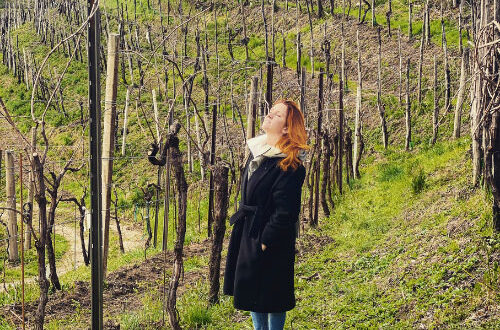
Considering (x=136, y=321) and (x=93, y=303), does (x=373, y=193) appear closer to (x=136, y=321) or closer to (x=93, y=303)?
(x=136, y=321)

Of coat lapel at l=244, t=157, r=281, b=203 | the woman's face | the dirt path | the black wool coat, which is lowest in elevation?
the dirt path

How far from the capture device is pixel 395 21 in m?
28.5

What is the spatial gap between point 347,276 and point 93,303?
3656mm

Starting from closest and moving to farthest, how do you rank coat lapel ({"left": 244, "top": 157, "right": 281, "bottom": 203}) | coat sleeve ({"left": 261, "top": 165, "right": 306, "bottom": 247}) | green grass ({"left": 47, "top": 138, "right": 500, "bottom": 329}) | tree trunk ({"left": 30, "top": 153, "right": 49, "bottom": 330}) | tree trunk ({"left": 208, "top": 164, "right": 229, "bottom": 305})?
coat sleeve ({"left": 261, "top": 165, "right": 306, "bottom": 247}), coat lapel ({"left": 244, "top": 157, "right": 281, "bottom": 203}), tree trunk ({"left": 30, "top": 153, "right": 49, "bottom": 330}), green grass ({"left": 47, "top": 138, "right": 500, "bottom": 329}), tree trunk ({"left": 208, "top": 164, "right": 229, "bottom": 305})

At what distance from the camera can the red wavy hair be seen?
136 inches

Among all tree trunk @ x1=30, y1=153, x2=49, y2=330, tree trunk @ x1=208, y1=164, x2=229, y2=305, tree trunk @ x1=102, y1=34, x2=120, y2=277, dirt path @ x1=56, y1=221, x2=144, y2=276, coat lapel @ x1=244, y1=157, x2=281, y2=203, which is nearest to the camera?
coat lapel @ x1=244, y1=157, x2=281, y2=203

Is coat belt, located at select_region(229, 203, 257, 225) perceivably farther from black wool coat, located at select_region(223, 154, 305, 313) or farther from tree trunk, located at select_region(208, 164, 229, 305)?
tree trunk, located at select_region(208, 164, 229, 305)

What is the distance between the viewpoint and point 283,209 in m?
3.42

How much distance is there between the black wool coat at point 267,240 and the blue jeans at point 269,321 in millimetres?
98

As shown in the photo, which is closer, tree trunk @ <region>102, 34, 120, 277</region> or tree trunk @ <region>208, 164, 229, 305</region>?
tree trunk @ <region>102, 34, 120, 277</region>

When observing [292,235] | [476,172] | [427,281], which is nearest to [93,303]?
[292,235]

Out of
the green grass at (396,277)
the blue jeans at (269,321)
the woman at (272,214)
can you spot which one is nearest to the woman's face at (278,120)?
the woman at (272,214)

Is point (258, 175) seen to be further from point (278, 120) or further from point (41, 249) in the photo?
point (41, 249)

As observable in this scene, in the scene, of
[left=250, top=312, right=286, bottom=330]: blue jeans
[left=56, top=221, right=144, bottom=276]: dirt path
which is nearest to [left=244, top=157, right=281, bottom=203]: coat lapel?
[left=250, top=312, right=286, bottom=330]: blue jeans
